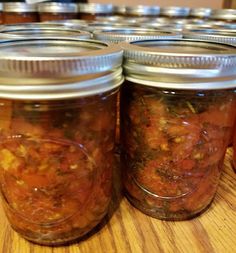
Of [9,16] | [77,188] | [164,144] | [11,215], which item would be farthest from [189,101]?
[9,16]

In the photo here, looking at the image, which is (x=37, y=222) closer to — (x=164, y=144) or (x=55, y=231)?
(x=55, y=231)

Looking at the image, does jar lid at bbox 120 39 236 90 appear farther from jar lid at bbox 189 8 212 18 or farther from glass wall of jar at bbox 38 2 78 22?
jar lid at bbox 189 8 212 18

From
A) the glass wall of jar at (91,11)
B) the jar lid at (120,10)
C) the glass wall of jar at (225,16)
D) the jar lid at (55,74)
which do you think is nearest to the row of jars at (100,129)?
the jar lid at (55,74)

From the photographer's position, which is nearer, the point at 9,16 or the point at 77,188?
the point at 77,188

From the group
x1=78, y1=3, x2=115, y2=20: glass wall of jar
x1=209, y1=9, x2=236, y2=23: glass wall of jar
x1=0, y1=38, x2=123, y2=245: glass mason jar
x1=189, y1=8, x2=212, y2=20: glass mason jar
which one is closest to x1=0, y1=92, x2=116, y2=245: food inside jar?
x1=0, y1=38, x2=123, y2=245: glass mason jar

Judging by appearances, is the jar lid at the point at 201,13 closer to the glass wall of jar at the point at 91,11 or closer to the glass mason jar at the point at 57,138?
the glass wall of jar at the point at 91,11

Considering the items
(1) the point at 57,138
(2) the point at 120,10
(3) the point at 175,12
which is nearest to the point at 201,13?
(3) the point at 175,12

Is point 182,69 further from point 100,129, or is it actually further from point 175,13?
point 175,13
